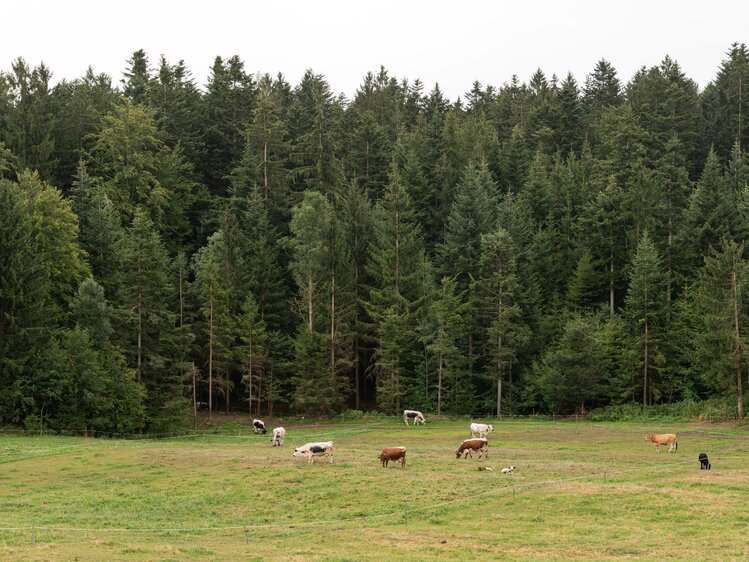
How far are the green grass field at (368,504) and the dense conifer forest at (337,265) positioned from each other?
2199cm

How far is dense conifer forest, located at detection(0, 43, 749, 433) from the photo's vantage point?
70750 mm

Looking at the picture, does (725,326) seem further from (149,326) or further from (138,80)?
(138,80)

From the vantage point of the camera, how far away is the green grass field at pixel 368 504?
1041 inches

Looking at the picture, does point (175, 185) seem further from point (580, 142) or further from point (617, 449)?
point (617, 449)

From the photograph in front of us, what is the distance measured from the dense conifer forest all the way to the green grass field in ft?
72.1

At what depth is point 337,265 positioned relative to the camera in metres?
86.7

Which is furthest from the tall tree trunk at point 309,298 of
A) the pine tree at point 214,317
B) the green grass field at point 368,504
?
the green grass field at point 368,504

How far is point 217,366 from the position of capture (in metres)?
84.4

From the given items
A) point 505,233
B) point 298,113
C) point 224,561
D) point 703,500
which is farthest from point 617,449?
point 298,113

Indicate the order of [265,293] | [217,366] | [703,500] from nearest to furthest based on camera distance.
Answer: [703,500]
[217,366]
[265,293]

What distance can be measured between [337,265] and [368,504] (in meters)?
54.3

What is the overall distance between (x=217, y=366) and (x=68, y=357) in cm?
2220

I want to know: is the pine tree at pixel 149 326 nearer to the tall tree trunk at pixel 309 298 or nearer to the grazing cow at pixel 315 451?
the tall tree trunk at pixel 309 298

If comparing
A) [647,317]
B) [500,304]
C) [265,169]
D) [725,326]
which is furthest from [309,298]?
Answer: [725,326]
